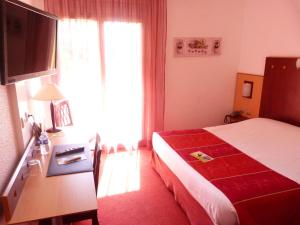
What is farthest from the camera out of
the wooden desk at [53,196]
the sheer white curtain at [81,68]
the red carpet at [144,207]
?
the sheer white curtain at [81,68]

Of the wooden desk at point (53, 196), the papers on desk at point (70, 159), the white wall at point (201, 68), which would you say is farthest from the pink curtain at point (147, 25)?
the wooden desk at point (53, 196)

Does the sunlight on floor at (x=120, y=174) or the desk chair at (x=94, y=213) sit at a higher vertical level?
the desk chair at (x=94, y=213)

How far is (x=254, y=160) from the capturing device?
2.35 meters

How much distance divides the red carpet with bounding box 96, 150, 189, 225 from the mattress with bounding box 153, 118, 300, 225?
37 cm

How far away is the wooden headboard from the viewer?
3.21 m

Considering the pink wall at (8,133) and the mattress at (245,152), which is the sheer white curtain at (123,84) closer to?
the mattress at (245,152)

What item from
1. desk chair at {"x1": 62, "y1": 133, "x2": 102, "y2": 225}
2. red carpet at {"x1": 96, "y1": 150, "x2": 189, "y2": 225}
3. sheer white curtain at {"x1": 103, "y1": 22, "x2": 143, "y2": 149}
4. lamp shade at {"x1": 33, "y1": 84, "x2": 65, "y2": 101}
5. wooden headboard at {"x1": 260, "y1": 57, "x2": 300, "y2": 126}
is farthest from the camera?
sheer white curtain at {"x1": 103, "y1": 22, "x2": 143, "y2": 149}

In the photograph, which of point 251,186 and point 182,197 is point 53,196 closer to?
point 182,197

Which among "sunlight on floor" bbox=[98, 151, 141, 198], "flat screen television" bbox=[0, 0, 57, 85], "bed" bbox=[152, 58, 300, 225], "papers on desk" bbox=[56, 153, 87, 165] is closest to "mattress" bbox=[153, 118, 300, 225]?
"bed" bbox=[152, 58, 300, 225]

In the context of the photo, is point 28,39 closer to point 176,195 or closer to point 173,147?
point 173,147

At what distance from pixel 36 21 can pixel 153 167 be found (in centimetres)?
237

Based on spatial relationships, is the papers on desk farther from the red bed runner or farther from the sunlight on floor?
the red bed runner

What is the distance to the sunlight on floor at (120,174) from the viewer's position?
9.36 feet

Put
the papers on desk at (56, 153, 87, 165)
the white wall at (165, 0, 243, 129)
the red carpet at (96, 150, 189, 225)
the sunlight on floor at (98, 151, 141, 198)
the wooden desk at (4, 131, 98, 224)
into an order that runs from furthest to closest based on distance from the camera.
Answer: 1. the white wall at (165, 0, 243, 129)
2. the sunlight on floor at (98, 151, 141, 198)
3. the red carpet at (96, 150, 189, 225)
4. the papers on desk at (56, 153, 87, 165)
5. the wooden desk at (4, 131, 98, 224)
